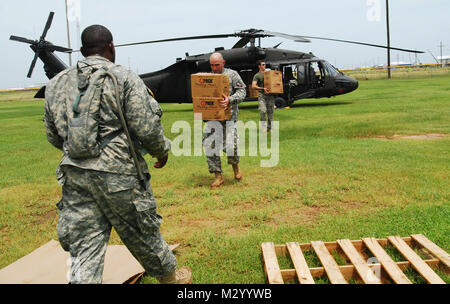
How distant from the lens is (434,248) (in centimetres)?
346

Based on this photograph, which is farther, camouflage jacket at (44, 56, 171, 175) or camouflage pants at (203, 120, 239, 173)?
camouflage pants at (203, 120, 239, 173)

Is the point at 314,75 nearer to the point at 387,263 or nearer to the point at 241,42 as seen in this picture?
the point at 241,42

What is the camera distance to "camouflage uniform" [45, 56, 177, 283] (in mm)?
2467

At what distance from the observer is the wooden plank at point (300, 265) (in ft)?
9.95

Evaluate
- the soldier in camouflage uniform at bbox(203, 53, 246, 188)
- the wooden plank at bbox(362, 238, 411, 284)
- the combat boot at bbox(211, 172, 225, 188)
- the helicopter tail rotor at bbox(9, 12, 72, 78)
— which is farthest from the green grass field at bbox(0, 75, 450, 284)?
the helicopter tail rotor at bbox(9, 12, 72, 78)

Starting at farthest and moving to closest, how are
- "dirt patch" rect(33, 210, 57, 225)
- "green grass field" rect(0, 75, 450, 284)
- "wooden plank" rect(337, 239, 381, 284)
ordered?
"dirt patch" rect(33, 210, 57, 225) → "green grass field" rect(0, 75, 450, 284) → "wooden plank" rect(337, 239, 381, 284)

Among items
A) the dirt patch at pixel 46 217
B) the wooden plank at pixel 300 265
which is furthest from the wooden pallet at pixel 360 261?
the dirt patch at pixel 46 217

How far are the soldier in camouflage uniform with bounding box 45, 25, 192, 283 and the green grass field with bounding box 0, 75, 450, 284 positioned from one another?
118cm

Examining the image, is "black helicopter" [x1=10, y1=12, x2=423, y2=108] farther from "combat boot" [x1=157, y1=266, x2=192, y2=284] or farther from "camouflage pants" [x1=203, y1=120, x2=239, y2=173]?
"combat boot" [x1=157, y1=266, x2=192, y2=284]

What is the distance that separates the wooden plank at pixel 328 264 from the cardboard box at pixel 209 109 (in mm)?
2825

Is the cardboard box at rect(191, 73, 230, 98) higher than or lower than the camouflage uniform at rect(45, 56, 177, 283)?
higher

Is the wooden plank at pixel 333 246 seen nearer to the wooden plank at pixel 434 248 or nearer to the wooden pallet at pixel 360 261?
the wooden pallet at pixel 360 261
